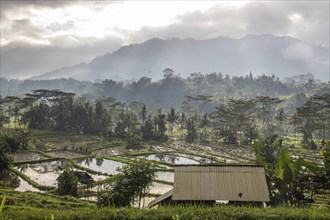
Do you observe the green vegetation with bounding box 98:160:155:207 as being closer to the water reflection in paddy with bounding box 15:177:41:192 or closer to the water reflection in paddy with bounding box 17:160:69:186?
the water reflection in paddy with bounding box 15:177:41:192

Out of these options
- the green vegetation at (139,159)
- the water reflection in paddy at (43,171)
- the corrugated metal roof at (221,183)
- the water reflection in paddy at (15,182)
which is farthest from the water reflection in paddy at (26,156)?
the corrugated metal roof at (221,183)

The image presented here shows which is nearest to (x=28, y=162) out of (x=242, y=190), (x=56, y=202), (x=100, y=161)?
(x=100, y=161)

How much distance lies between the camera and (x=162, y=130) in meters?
83.0

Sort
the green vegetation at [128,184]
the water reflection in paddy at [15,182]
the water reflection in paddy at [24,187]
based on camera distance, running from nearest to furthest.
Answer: the green vegetation at [128,184], the water reflection in paddy at [24,187], the water reflection in paddy at [15,182]

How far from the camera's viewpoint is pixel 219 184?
700 inches

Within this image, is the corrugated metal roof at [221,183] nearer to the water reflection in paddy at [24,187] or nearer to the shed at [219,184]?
the shed at [219,184]

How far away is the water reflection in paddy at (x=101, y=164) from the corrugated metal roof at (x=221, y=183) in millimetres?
25497

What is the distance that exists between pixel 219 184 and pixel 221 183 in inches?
4.8

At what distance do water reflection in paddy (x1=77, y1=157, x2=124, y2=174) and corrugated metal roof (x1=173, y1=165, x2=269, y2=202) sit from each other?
2550 cm

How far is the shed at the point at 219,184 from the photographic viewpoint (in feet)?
56.7

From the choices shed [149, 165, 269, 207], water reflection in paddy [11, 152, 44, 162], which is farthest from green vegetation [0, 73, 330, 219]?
shed [149, 165, 269, 207]

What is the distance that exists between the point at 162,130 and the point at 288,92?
126556mm

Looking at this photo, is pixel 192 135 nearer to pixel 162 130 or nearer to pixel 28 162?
pixel 162 130

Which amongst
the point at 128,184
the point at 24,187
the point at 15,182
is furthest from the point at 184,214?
the point at 15,182
